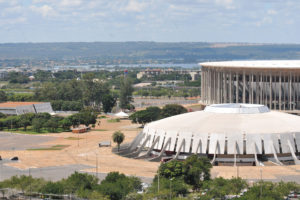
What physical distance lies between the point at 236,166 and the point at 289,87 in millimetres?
46910

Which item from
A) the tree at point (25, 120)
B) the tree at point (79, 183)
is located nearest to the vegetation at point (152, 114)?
the tree at point (25, 120)

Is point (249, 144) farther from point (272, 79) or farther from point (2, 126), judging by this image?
point (2, 126)

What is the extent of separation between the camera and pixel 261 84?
454 feet

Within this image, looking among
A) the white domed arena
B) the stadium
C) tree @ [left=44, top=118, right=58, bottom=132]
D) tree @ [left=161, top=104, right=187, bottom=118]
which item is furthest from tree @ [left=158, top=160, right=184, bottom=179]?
tree @ [left=161, top=104, right=187, bottom=118]

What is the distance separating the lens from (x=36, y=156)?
10938cm

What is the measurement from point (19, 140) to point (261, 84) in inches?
2052

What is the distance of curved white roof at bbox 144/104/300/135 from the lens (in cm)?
10000

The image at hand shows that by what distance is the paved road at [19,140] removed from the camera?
12269 cm

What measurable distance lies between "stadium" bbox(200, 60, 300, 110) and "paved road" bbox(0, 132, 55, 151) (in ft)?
133

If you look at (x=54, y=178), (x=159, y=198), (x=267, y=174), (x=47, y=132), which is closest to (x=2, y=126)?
(x=47, y=132)

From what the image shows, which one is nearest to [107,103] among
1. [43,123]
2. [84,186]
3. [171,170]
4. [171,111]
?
[171,111]

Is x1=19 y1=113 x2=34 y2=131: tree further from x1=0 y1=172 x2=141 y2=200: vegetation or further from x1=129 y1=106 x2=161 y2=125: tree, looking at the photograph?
x1=0 y1=172 x2=141 y2=200: vegetation

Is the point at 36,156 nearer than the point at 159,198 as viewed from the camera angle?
No

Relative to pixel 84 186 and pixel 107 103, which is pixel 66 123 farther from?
pixel 84 186
